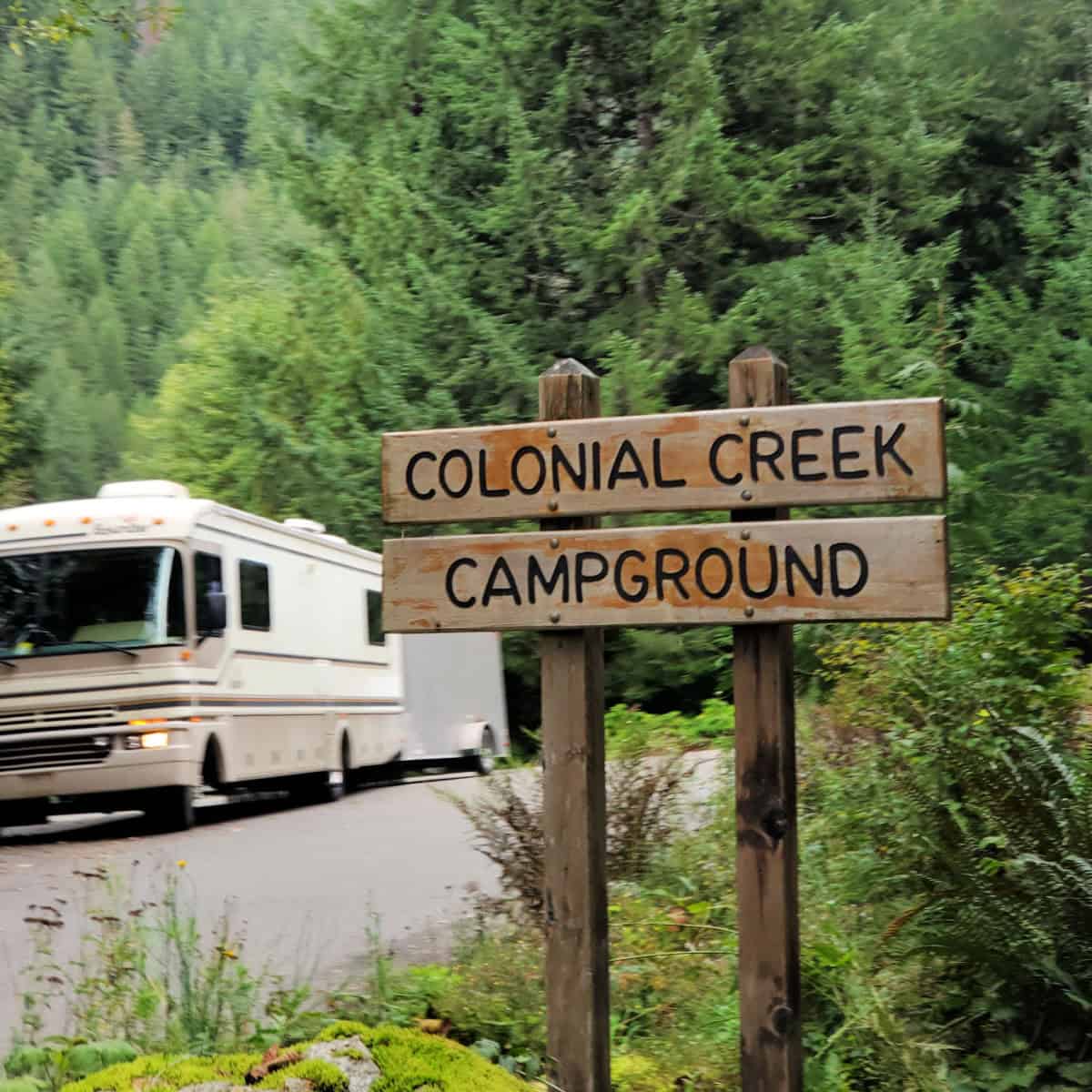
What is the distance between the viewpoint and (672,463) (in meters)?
5.37

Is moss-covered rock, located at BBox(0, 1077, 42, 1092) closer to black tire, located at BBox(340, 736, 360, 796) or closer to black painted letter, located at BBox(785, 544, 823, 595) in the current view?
black painted letter, located at BBox(785, 544, 823, 595)

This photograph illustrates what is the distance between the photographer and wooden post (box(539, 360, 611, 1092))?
543 cm

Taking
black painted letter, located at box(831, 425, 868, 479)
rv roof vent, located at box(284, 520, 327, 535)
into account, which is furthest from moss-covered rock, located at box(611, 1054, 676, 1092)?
rv roof vent, located at box(284, 520, 327, 535)

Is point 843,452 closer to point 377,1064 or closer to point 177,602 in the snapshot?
point 377,1064

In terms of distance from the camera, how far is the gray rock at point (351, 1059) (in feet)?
14.5

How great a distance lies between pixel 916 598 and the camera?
16.8ft

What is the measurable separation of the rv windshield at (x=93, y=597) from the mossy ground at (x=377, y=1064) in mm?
12536

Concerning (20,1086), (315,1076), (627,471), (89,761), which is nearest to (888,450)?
(627,471)

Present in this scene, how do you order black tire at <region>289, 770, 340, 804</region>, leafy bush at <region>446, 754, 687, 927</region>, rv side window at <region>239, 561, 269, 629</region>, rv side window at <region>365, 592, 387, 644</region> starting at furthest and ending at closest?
rv side window at <region>365, 592, 387, 644</region>, black tire at <region>289, 770, 340, 804</region>, rv side window at <region>239, 561, 269, 629</region>, leafy bush at <region>446, 754, 687, 927</region>

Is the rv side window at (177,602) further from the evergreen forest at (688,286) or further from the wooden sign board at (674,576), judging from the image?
the wooden sign board at (674,576)

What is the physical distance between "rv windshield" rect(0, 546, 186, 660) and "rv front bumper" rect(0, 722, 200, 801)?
2.78 feet

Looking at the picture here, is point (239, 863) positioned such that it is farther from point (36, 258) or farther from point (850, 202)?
point (36, 258)

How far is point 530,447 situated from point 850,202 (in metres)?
24.9

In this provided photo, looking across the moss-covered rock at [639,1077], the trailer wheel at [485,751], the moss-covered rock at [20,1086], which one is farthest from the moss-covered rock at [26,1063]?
the trailer wheel at [485,751]
